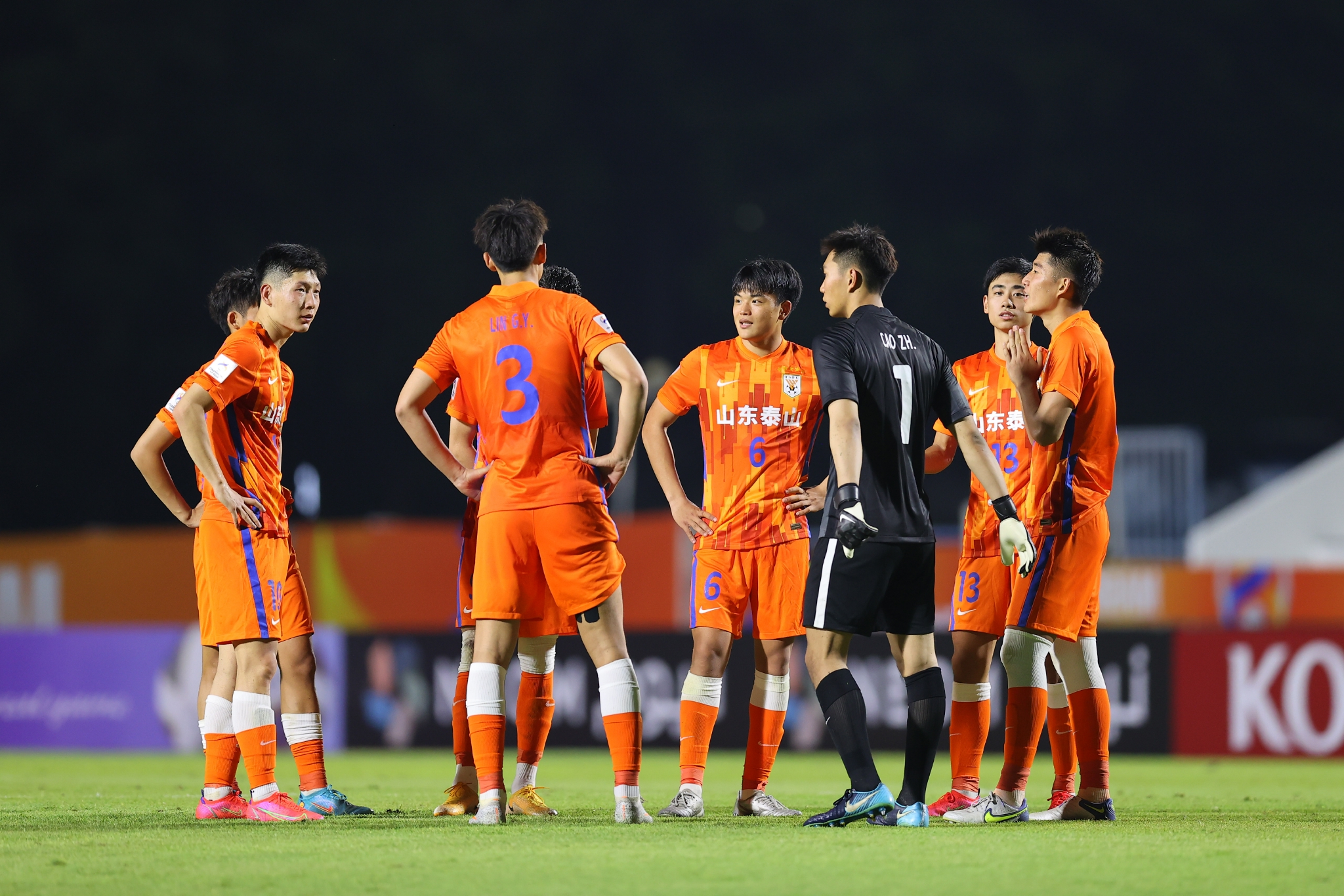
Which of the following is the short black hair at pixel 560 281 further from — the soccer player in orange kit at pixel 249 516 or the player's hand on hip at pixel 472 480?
the player's hand on hip at pixel 472 480

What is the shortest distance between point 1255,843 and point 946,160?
45.9 m

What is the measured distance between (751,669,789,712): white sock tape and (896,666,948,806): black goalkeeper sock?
927 millimetres

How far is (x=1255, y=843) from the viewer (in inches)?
260

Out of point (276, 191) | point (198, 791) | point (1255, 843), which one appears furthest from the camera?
point (276, 191)

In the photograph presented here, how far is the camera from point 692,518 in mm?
7914

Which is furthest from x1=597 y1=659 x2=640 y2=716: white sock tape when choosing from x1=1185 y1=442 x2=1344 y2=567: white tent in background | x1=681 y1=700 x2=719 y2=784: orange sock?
x1=1185 y1=442 x2=1344 y2=567: white tent in background

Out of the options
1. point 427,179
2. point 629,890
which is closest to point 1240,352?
point 427,179

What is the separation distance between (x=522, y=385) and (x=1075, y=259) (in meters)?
2.63

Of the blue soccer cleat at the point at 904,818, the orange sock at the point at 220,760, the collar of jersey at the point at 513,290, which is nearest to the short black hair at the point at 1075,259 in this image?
the collar of jersey at the point at 513,290

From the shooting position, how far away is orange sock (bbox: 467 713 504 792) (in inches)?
277

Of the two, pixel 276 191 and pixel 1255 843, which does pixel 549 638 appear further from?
pixel 276 191

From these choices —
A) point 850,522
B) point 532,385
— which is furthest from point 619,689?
point 532,385

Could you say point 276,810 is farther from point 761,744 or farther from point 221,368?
point 761,744

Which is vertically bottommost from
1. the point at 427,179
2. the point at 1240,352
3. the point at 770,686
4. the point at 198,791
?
the point at 198,791
